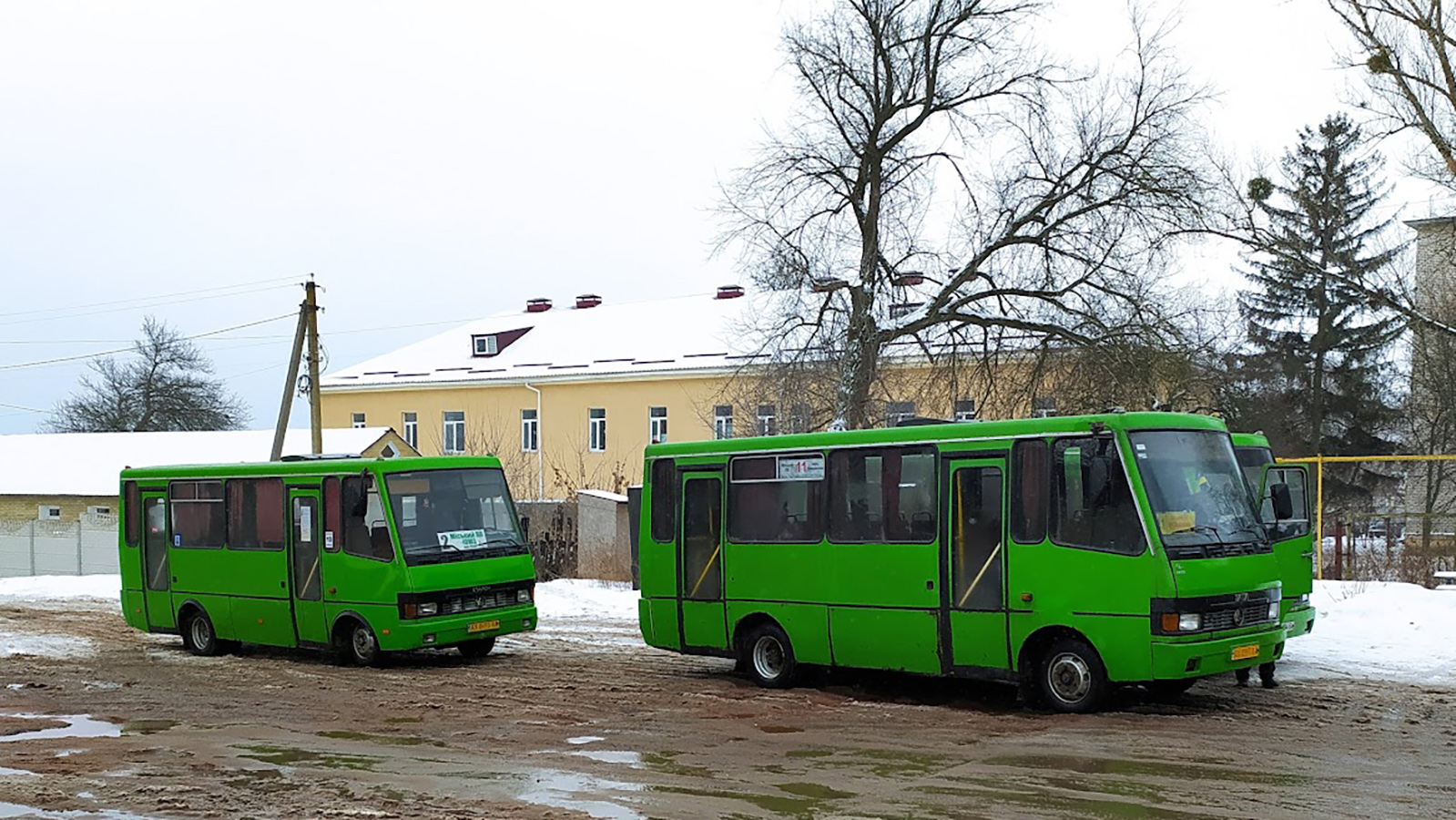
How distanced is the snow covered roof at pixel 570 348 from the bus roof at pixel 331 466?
29.8m

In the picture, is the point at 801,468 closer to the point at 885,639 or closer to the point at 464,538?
the point at 885,639

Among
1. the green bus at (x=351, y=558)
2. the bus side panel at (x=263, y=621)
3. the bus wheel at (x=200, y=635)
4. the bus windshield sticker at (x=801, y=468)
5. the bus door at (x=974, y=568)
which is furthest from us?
the bus wheel at (x=200, y=635)

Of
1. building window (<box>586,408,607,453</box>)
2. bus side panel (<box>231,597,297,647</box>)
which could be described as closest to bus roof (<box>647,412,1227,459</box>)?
bus side panel (<box>231,597,297,647</box>)

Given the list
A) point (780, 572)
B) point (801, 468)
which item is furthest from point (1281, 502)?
point (780, 572)

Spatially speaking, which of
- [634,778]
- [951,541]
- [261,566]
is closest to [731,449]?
[951,541]

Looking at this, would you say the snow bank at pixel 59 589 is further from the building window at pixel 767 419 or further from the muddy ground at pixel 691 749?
the muddy ground at pixel 691 749

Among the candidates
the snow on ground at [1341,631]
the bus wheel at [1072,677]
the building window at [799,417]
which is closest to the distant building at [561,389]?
the building window at [799,417]

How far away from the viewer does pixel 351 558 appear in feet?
61.0

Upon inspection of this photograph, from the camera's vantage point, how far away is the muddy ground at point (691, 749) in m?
9.30

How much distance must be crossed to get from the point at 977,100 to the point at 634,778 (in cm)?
2423

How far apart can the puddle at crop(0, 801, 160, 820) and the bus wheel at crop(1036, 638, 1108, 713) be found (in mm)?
7350

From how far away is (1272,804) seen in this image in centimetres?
886

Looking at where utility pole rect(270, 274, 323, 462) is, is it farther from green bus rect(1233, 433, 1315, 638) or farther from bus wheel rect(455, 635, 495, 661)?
green bus rect(1233, 433, 1315, 638)

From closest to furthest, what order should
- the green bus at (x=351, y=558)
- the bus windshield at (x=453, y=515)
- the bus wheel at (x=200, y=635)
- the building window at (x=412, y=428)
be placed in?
the green bus at (x=351, y=558) → the bus windshield at (x=453, y=515) → the bus wheel at (x=200, y=635) → the building window at (x=412, y=428)
